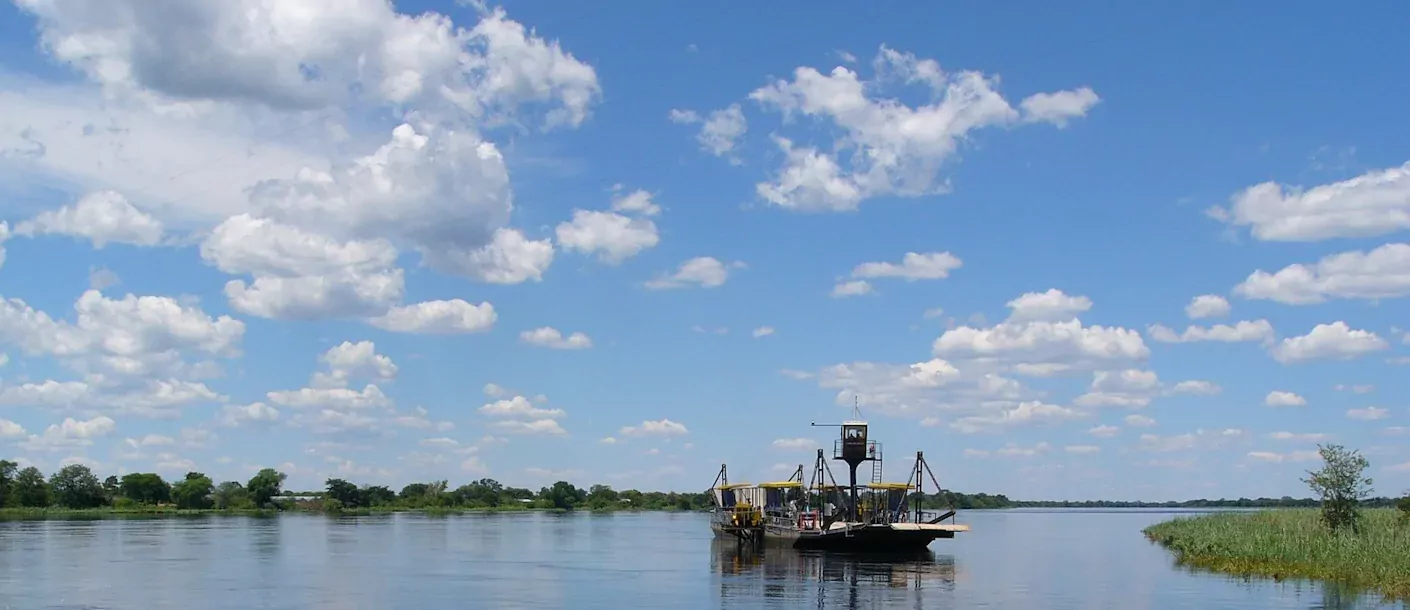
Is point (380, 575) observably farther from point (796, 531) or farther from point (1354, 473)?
point (1354, 473)

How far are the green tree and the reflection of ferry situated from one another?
13285 cm

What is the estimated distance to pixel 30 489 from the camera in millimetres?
183375

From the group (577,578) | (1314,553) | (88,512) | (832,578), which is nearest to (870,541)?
(832,578)

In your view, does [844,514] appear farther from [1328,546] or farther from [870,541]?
[1328,546]

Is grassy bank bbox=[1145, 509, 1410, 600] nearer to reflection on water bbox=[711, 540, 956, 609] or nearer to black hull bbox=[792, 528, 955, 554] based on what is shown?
reflection on water bbox=[711, 540, 956, 609]

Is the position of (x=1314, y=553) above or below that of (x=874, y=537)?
above

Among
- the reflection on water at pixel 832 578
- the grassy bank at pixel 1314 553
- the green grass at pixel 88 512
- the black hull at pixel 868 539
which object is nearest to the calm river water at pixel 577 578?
the reflection on water at pixel 832 578

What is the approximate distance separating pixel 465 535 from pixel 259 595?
234 ft

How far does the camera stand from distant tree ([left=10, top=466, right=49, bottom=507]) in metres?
181

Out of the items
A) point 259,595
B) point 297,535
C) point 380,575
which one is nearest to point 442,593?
point 259,595

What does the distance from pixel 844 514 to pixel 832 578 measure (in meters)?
26.1

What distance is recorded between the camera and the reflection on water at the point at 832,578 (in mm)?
51625

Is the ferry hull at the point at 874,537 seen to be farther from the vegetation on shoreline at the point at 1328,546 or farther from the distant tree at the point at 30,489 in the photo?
the distant tree at the point at 30,489

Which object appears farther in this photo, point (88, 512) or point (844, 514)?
point (88, 512)
